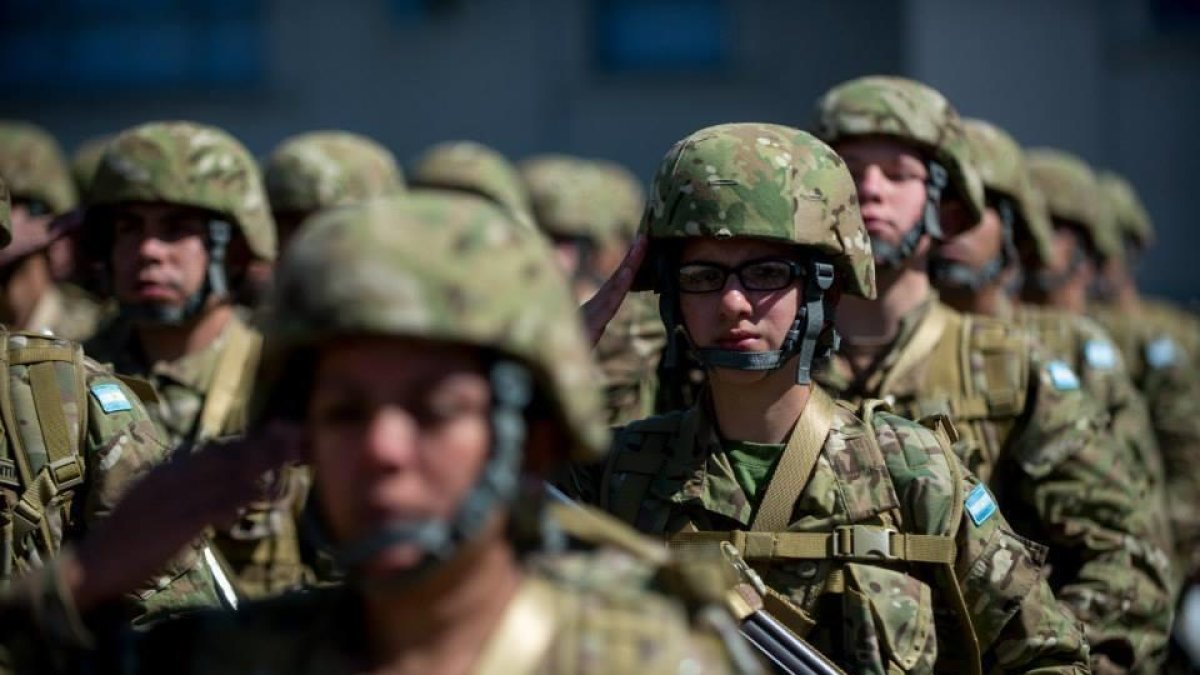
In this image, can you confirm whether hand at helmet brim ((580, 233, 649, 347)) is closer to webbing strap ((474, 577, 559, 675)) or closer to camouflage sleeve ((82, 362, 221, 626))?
camouflage sleeve ((82, 362, 221, 626))

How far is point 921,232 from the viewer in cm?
752

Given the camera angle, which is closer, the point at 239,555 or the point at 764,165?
the point at 764,165

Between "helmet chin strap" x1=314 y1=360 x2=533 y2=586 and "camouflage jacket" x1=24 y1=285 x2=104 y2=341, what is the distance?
19.1 feet

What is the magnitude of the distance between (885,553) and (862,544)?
0.20 ft

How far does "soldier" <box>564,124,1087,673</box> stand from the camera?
585 cm

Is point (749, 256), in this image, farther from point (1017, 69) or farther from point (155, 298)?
point (1017, 69)

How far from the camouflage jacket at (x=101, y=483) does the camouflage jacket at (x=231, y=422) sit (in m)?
1.89

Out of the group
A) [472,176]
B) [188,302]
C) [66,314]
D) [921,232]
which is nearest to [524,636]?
[921,232]

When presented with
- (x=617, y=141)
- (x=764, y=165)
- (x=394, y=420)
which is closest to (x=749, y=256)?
(x=764, y=165)

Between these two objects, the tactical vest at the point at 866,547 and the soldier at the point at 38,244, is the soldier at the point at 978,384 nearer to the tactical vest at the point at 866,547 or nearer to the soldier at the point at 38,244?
the tactical vest at the point at 866,547

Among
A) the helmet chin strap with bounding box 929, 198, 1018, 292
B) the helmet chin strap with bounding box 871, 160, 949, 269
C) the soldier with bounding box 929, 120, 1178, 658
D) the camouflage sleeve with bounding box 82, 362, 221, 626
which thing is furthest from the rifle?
the helmet chin strap with bounding box 929, 198, 1018, 292

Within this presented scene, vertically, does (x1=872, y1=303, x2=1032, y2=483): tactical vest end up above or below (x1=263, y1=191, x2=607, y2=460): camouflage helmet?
below

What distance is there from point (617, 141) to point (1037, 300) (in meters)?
8.33

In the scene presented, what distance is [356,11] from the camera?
19547 mm
